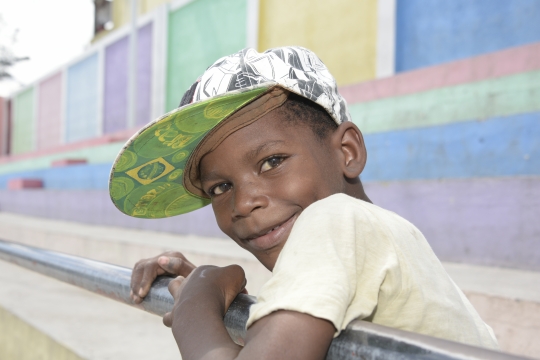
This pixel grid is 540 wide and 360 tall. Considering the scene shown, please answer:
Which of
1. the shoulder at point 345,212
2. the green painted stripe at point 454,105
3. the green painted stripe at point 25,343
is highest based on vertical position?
the green painted stripe at point 454,105

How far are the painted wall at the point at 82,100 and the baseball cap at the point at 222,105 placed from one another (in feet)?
37.0

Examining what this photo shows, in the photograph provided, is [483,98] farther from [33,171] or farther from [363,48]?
[33,171]

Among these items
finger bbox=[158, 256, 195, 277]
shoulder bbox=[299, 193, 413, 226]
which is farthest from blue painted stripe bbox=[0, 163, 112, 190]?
shoulder bbox=[299, 193, 413, 226]

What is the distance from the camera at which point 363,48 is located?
5.55 m

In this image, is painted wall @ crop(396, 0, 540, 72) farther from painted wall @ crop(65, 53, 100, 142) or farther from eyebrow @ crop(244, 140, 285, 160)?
painted wall @ crop(65, 53, 100, 142)

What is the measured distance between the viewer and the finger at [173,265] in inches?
39.2

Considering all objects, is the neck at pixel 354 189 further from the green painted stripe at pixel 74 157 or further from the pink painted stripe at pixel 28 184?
the pink painted stripe at pixel 28 184

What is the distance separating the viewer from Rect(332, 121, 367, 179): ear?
3.10 feet

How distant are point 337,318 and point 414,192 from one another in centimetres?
302

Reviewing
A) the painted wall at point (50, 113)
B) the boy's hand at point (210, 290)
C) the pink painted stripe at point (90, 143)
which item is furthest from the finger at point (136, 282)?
the painted wall at point (50, 113)

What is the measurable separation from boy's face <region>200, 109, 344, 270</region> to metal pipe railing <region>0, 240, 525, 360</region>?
0.54 ft

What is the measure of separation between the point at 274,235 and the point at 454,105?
3.14m

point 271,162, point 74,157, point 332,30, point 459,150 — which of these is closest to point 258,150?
point 271,162

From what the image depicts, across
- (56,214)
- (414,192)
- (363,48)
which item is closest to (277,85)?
(414,192)
